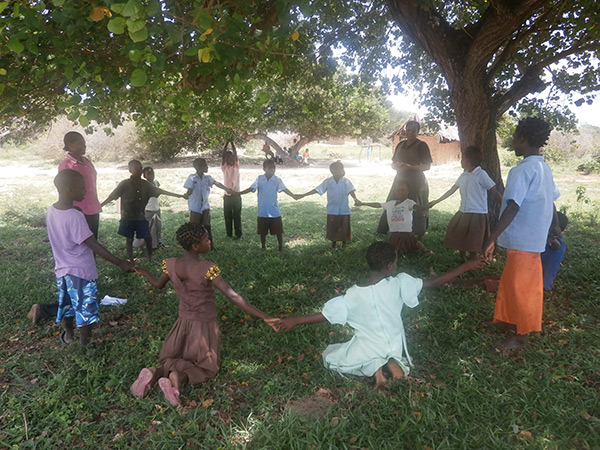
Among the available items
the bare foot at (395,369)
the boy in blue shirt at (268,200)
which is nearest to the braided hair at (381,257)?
the bare foot at (395,369)

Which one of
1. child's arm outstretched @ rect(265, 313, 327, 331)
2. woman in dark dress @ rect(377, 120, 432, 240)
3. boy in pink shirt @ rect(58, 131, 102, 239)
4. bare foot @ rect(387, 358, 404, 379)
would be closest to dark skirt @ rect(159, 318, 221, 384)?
child's arm outstretched @ rect(265, 313, 327, 331)

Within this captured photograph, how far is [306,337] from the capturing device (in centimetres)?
421

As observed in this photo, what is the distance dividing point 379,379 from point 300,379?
683mm

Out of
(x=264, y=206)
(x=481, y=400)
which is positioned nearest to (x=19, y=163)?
(x=264, y=206)

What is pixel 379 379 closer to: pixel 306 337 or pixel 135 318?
pixel 306 337

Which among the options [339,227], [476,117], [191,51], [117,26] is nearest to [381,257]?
[191,51]

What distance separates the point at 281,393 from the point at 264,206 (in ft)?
13.8

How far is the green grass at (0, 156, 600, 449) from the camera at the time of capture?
282 centimetres

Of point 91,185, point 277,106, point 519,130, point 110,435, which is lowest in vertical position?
point 110,435

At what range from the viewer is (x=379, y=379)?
332 centimetres

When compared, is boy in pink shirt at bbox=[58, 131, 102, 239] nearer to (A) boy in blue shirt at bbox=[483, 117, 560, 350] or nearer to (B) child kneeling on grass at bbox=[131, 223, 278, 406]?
(B) child kneeling on grass at bbox=[131, 223, 278, 406]

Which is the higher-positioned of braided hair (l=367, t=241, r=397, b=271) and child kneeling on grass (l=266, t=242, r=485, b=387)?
braided hair (l=367, t=241, r=397, b=271)

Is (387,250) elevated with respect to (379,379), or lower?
elevated

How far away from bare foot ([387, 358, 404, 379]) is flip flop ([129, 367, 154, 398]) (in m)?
1.98
